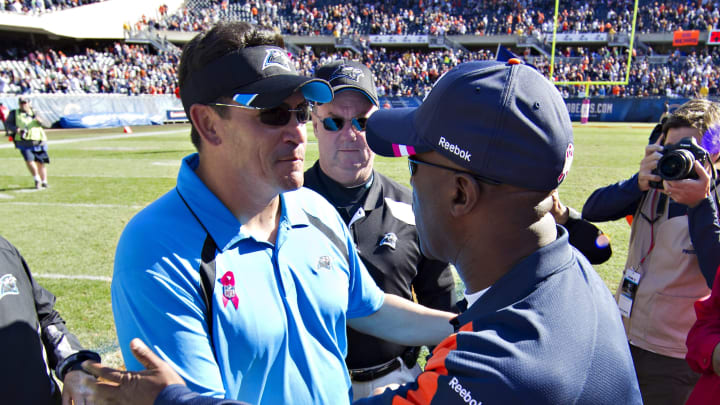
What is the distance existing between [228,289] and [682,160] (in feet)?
7.58

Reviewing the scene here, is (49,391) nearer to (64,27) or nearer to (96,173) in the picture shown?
(96,173)

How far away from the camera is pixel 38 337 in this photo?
2309 mm

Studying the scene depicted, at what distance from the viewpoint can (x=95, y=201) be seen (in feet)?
33.0

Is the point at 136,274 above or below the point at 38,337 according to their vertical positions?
above

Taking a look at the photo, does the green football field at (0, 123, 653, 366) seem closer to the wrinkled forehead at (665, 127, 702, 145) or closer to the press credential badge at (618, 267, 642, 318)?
the press credential badge at (618, 267, 642, 318)

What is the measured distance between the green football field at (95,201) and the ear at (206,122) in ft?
9.93

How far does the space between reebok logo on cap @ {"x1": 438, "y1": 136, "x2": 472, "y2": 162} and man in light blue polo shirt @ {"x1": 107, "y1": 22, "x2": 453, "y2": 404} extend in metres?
0.73

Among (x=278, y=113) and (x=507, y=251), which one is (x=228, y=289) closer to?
(x=278, y=113)

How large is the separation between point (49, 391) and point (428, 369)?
1983 mm

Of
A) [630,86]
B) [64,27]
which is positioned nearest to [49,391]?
[630,86]

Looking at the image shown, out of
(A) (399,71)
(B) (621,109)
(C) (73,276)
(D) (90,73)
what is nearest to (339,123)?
(C) (73,276)

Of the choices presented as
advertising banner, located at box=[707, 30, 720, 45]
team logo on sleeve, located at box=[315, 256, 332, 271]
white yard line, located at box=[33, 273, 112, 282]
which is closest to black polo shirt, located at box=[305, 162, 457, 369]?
team logo on sleeve, located at box=[315, 256, 332, 271]

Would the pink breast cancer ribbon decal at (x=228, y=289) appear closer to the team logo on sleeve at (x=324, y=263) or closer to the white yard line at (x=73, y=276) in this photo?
the team logo on sleeve at (x=324, y=263)

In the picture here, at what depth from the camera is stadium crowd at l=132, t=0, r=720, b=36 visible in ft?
139
